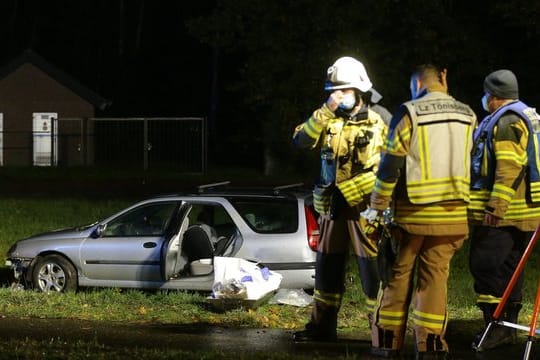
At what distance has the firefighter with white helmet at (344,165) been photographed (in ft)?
28.3

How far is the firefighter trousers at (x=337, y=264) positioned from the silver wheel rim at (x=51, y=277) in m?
4.69

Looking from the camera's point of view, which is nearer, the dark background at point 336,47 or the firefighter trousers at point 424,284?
the firefighter trousers at point 424,284

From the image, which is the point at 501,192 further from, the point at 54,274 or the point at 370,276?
the point at 54,274

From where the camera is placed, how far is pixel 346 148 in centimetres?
873

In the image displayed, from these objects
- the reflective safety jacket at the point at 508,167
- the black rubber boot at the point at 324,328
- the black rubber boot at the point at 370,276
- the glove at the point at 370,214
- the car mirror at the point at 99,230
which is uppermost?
the reflective safety jacket at the point at 508,167

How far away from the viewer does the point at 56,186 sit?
112 ft

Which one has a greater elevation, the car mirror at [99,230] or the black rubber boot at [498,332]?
the car mirror at [99,230]

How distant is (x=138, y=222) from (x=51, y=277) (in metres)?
1.13

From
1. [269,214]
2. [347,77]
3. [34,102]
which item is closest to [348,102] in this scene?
[347,77]

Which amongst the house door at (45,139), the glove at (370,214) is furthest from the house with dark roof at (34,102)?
the glove at (370,214)

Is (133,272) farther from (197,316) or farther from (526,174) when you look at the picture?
(526,174)

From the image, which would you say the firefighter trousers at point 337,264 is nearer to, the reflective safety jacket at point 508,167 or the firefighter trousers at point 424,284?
the firefighter trousers at point 424,284

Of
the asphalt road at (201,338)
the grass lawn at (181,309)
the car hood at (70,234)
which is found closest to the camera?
the asphalt road at (201,338)

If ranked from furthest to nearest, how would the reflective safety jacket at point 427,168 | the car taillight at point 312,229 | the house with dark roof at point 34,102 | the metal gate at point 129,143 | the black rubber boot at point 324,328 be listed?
1. the house with dark roof at point 34,102
2. the metal gate at point 129,143
3. the car taillight at point 312,229
4. the black rubber boot at point 324,328
5. the reflective safety jacket at point 427,168
